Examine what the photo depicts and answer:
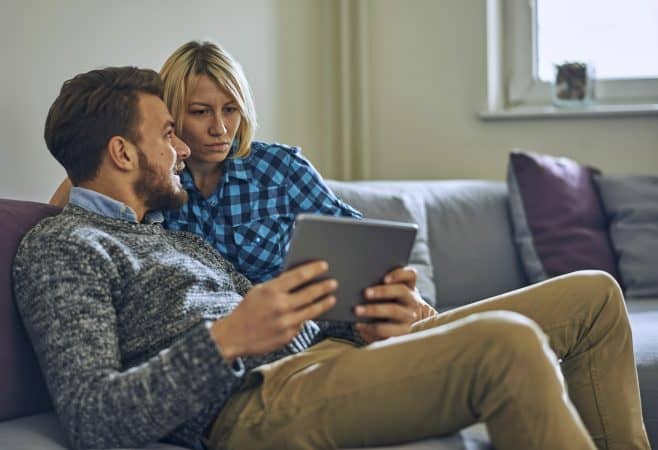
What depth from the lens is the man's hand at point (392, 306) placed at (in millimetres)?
1540

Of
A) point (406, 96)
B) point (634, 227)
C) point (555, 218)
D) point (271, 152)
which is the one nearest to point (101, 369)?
point (271, 152)

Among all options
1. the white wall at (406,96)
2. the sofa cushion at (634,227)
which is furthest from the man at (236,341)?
the white wall at (406,96)

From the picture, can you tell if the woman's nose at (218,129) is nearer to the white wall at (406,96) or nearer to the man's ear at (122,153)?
the man's ear at (122,153)

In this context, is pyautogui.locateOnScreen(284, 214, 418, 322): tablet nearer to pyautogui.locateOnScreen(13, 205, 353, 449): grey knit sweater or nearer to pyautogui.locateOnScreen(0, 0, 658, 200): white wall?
pyautogui.locateOnScreen(13, 205, 353, 449): grey knit sweater

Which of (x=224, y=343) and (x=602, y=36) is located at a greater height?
(x=602, y=36)

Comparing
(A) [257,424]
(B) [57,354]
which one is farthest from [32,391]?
(A) [257,424]

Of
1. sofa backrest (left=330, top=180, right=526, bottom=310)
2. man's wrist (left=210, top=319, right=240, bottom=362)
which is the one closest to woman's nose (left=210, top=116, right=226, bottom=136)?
man's wrist (left=210, top=319, right=240, bottom=362)

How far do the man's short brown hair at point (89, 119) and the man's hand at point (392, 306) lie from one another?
0.47 m

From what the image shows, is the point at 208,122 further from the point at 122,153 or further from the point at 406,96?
the point at 406,96

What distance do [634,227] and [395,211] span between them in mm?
655

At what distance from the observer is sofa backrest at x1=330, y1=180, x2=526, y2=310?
8.79 feet

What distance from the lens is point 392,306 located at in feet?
5.16

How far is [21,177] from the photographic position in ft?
6.74

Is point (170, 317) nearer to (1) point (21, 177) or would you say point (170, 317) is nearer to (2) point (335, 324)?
(2) point (335, 324)
